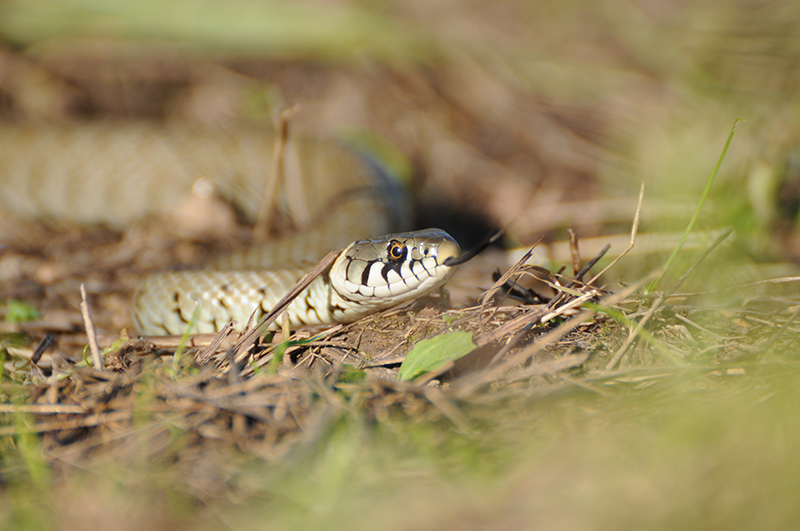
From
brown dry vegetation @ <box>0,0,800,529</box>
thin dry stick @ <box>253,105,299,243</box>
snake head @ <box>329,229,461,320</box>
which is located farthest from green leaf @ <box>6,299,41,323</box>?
snake head @ <box>329,229,461,320</box>

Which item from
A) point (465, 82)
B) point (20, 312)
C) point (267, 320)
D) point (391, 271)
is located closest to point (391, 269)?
point (391, 271)

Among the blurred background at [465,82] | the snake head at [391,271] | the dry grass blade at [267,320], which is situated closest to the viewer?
the dry grass blade at [267,320]

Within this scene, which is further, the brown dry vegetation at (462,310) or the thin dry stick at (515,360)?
the thin dry stick at (515,360)

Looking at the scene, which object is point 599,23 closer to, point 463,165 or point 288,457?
point 463,165

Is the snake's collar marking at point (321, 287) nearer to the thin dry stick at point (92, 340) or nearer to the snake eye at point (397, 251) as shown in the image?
the snake eye at point (397, 251)

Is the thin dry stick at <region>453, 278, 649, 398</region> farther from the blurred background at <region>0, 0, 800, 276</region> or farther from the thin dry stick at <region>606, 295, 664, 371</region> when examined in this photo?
the blurred background at <region>0, 0, 800, 276</region>

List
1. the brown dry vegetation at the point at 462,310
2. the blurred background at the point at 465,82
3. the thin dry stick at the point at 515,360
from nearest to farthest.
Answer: the brown dry vegetation at the point at 462,310 → the thin dry stick at the point at 515,360 → the blurred background at the point at 465,82

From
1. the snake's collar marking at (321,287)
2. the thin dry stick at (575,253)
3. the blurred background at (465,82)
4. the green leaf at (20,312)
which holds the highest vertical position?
the blurred background at (465,82)

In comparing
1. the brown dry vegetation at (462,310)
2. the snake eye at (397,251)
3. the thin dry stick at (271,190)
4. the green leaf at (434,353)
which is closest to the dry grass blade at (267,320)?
the brown dry vegetation at (462,310)

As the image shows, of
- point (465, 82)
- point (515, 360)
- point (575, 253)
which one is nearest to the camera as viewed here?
point (515, 360)

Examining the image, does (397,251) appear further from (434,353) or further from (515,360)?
(515,360)
